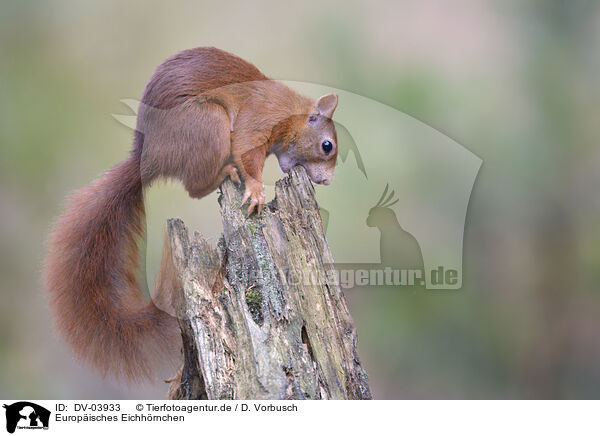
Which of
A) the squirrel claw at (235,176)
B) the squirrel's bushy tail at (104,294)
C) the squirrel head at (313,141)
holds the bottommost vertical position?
the squirrel's bushy tail at (104,294)

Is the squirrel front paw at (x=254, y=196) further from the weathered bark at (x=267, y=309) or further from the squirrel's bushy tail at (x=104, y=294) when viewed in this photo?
the squirrel's bushy tail at (x=104, y=294)

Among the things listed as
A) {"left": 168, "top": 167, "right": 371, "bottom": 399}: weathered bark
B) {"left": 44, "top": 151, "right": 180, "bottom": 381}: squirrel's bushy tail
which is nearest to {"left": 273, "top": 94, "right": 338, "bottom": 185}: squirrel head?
{"left": 168, "top": 167, "right": 371, "bottom": 399}: weathered bark

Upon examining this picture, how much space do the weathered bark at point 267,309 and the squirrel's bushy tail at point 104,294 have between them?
0.48ft

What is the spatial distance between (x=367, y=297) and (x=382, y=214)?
1.07ft

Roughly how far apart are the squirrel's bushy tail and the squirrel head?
0.41 m

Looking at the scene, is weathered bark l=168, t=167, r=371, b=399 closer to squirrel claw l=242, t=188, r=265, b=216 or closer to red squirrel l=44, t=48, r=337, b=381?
squirrel claw l=242, t=188, r=265, b=216

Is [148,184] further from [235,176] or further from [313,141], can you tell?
[313,141]

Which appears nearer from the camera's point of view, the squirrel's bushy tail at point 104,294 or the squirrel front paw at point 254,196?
the squirrel front paw at point 254,196

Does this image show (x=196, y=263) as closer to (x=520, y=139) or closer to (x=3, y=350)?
(x=3, y=350)

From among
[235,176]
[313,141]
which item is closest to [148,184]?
[235,176]

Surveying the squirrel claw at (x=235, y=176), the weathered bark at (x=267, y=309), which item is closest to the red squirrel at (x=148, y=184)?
the squirrel claw at (x=235, y=176)

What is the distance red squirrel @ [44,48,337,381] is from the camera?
1.31 m

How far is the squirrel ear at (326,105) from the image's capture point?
4.59ft

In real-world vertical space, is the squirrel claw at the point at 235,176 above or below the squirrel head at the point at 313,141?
below
